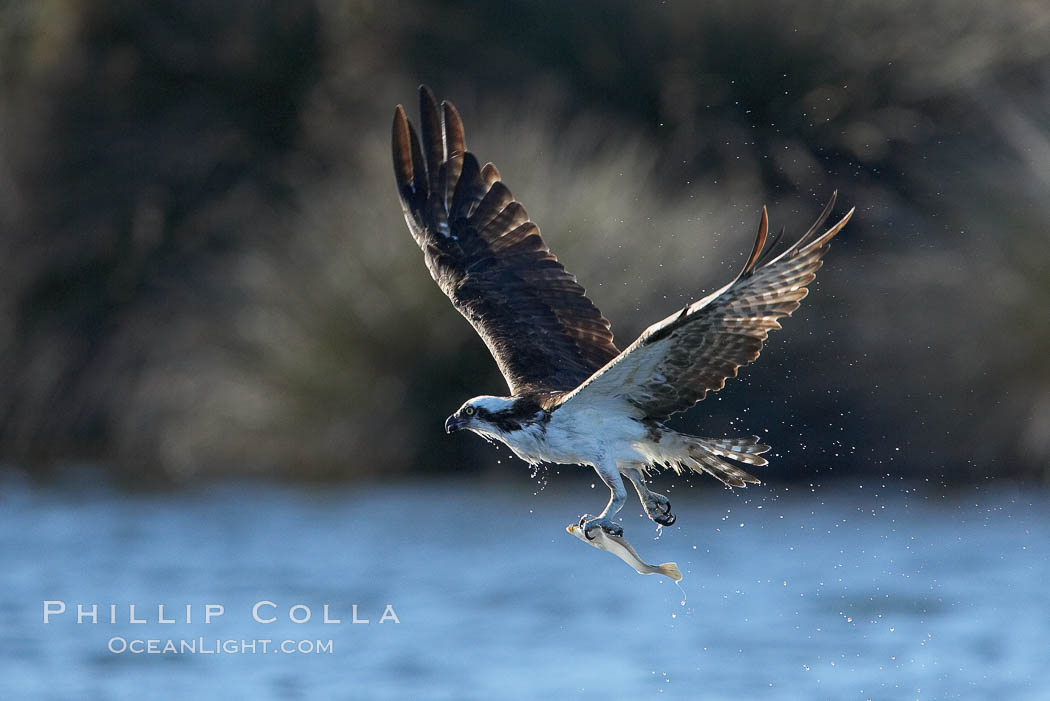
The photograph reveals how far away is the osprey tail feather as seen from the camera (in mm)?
8609

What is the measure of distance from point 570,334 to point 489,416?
1189mm

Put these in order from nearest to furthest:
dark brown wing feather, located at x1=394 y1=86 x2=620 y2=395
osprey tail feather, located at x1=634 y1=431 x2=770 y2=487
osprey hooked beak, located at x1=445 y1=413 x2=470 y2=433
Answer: osprey tail feather, located at x1=634 y1=431 x2=770 y2=487 < osprey hooked beak, located at x1=445 y1=413 x2=470 y2=433 < dark brown wing feather, located at x1=394 y1=86 x2=620 y2=395

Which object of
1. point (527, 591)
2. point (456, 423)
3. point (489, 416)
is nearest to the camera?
point (489, 416)

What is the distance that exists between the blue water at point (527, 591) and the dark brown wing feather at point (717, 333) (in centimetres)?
433

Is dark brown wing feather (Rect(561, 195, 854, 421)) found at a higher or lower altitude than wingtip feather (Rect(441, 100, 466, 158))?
lower

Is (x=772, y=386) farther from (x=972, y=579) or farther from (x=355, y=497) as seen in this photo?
(x=355, y=497)

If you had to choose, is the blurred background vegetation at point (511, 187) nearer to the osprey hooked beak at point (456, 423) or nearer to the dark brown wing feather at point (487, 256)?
the dark brown wing feather at point (487, 256)

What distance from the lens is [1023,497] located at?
636 inches

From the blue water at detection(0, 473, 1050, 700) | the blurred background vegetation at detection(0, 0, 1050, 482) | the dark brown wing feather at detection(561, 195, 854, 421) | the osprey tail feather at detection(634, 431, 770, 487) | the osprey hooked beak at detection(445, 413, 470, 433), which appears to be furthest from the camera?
the blurred background vegetation at detection(0, 0, 1050, 482)

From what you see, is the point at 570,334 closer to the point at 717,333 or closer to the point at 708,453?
the point at 708,453

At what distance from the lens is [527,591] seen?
1492cm

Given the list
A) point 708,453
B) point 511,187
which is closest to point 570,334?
point 708,453

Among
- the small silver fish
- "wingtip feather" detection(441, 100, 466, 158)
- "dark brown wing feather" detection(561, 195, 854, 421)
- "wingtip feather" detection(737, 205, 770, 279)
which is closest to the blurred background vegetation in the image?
"wingtip feather" detection(441, 100, 466, 158)

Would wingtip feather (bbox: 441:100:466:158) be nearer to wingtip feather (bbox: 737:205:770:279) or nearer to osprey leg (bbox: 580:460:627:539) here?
osprey leg (bbox: 580:460:627:539)
